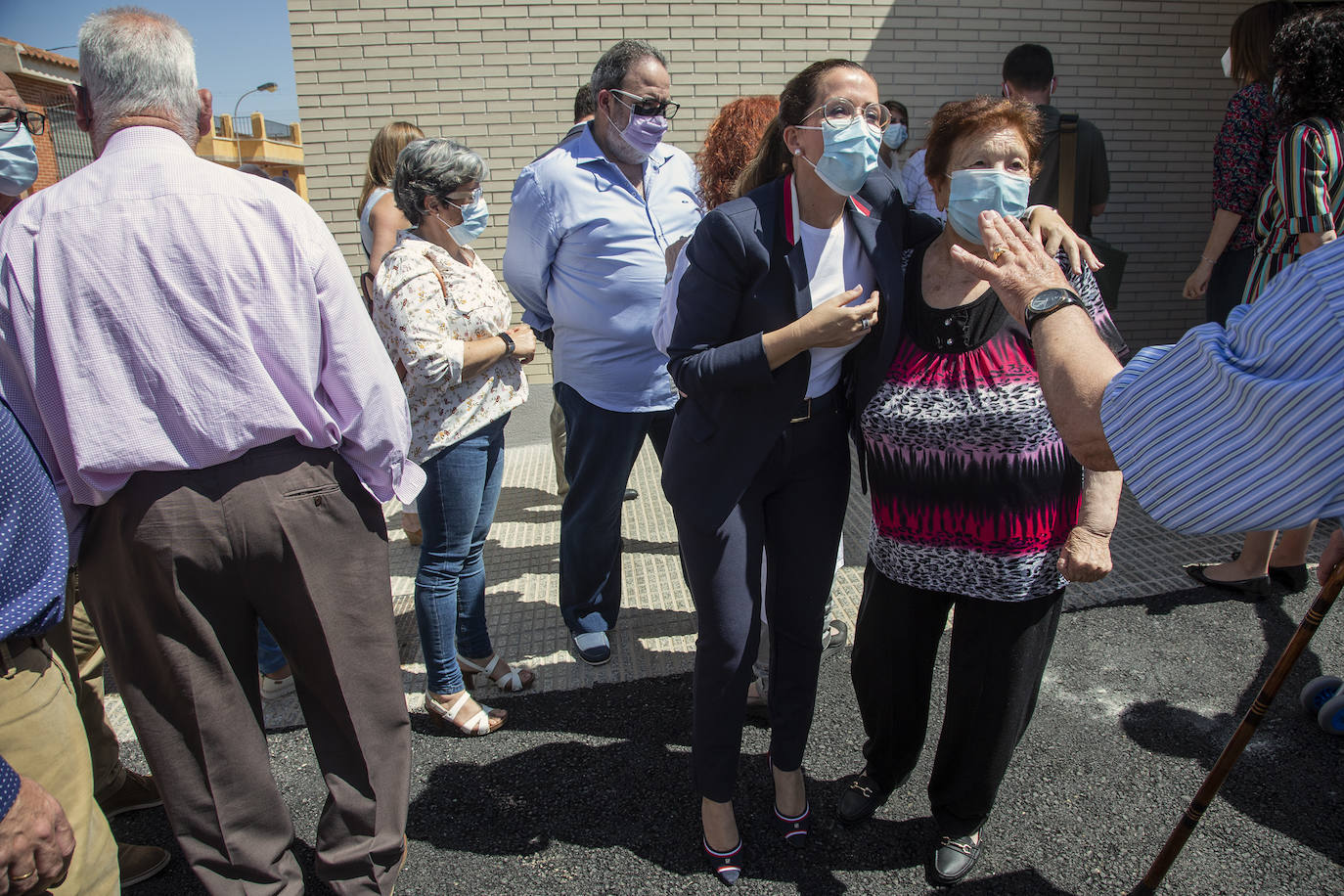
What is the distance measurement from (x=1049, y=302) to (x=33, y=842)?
6.09ft

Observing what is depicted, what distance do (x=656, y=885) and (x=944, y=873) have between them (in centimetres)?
77

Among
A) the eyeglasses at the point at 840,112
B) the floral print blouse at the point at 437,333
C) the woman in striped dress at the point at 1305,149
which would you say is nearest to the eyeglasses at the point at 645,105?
the floral print blouse at the point at 437,333

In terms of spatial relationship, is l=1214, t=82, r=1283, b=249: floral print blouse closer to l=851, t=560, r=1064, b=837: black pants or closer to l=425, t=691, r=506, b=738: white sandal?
l=851, t=560, r=1064, b=837: black pants

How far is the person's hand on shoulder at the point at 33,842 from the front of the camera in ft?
4.10

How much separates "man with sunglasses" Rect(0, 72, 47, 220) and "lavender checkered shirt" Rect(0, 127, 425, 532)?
1.22 m

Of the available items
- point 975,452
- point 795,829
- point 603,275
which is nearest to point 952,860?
point 795,829

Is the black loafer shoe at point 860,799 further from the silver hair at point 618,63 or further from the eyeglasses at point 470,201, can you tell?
the silver hair at point 618,63

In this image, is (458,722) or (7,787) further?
(458,722)

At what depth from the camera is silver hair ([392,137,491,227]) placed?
2.73 m

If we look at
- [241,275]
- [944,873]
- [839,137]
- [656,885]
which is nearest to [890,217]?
[839,137]

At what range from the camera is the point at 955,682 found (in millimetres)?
2176

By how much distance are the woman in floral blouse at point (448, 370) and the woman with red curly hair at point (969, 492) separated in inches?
50.7

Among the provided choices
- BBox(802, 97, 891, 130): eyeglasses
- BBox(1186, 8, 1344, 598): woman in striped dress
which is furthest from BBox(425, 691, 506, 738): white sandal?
BBox(1186, 8, 1344, 598): woman in striped dress

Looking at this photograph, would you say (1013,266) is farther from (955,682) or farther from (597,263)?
(597,263)
